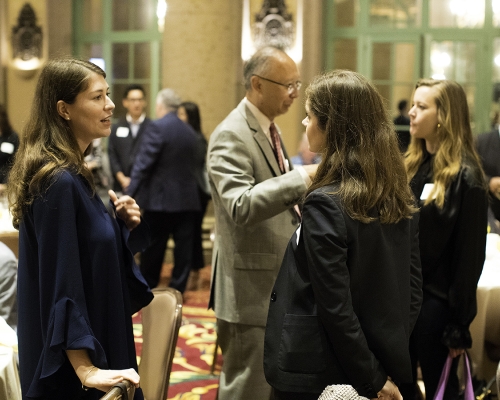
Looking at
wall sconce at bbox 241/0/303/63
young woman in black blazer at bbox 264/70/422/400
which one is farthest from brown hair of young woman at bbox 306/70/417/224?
wall sconce at bbox 241/0/303/63

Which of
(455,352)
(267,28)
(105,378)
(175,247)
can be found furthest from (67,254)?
(267,28)

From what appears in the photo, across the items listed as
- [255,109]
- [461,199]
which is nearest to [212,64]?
[255,109]

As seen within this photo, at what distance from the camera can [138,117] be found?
715cm

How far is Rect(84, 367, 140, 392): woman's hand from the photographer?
183 cm

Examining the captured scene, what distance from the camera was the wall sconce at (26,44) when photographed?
28.3 feet

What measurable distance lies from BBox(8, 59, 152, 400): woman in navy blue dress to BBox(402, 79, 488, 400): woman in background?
4.13ft

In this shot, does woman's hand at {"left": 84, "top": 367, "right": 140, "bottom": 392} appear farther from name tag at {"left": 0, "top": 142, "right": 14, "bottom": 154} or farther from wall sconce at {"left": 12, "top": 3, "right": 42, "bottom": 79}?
wall sconce at {"left": 12, "top": 3, "right": 42, "bottom": 79}

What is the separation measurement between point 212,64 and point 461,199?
4948 mm

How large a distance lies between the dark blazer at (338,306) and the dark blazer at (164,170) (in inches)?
156

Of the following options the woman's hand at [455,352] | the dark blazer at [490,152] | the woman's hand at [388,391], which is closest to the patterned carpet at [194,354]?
the woman's hand at [455,352]

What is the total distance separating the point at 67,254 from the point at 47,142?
0.34 meters

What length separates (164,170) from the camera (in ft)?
19.4

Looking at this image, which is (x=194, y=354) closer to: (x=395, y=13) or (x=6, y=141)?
(x=6, y=141)

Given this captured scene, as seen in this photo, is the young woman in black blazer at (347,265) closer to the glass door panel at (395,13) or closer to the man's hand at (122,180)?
the man's hand at (122,180)
